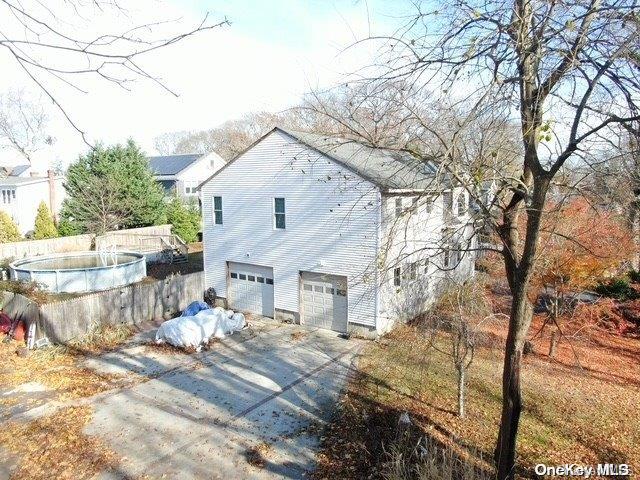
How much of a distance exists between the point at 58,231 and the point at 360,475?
30288 mm

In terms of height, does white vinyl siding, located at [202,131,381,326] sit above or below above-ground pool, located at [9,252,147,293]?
above

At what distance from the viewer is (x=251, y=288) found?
693 inches

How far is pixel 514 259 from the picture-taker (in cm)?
647

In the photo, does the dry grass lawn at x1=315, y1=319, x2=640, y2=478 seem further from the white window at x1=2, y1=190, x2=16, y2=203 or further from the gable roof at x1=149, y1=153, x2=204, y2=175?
the gable roof at x1=149, y1=153, x2=204, y2=175

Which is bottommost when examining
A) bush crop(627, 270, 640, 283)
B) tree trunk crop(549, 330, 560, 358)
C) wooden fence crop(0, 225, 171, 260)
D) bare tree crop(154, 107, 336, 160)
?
tree trunk crop(549, 330, 560, 358)

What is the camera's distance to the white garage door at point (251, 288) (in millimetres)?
17094

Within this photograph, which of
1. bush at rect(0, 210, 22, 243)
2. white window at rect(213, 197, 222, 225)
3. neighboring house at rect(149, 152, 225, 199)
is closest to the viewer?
white window at rect(213, 197, 222, 225)

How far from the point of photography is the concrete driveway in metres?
7.90

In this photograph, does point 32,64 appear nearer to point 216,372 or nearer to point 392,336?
point 216,372

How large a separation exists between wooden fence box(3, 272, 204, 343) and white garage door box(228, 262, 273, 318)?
1596 mm

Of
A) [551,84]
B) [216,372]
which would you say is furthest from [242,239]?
[551,84]

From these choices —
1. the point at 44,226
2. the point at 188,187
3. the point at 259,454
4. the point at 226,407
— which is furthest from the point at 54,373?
the point at 188,187

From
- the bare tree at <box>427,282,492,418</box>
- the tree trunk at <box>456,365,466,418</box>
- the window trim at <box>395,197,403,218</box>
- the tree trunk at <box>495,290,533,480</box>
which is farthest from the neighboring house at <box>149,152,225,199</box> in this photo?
the tree trunk at <box>495,290,533,480</box>

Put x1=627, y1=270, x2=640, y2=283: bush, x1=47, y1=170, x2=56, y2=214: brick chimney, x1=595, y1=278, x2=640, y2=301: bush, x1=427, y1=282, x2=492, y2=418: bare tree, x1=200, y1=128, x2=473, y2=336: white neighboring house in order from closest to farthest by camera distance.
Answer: x1=427, y1=282, x2=492, y2=418: bare tree
x1=200, y1=128, x2=473, y2=336: white neighboring house
x1=595, y1=278, x2=640, y2=301: bush
x1=627, y1=270, x2=640, y2=283: bush
x1=47, y1=170, x2=56, y2=214: brick chimney
